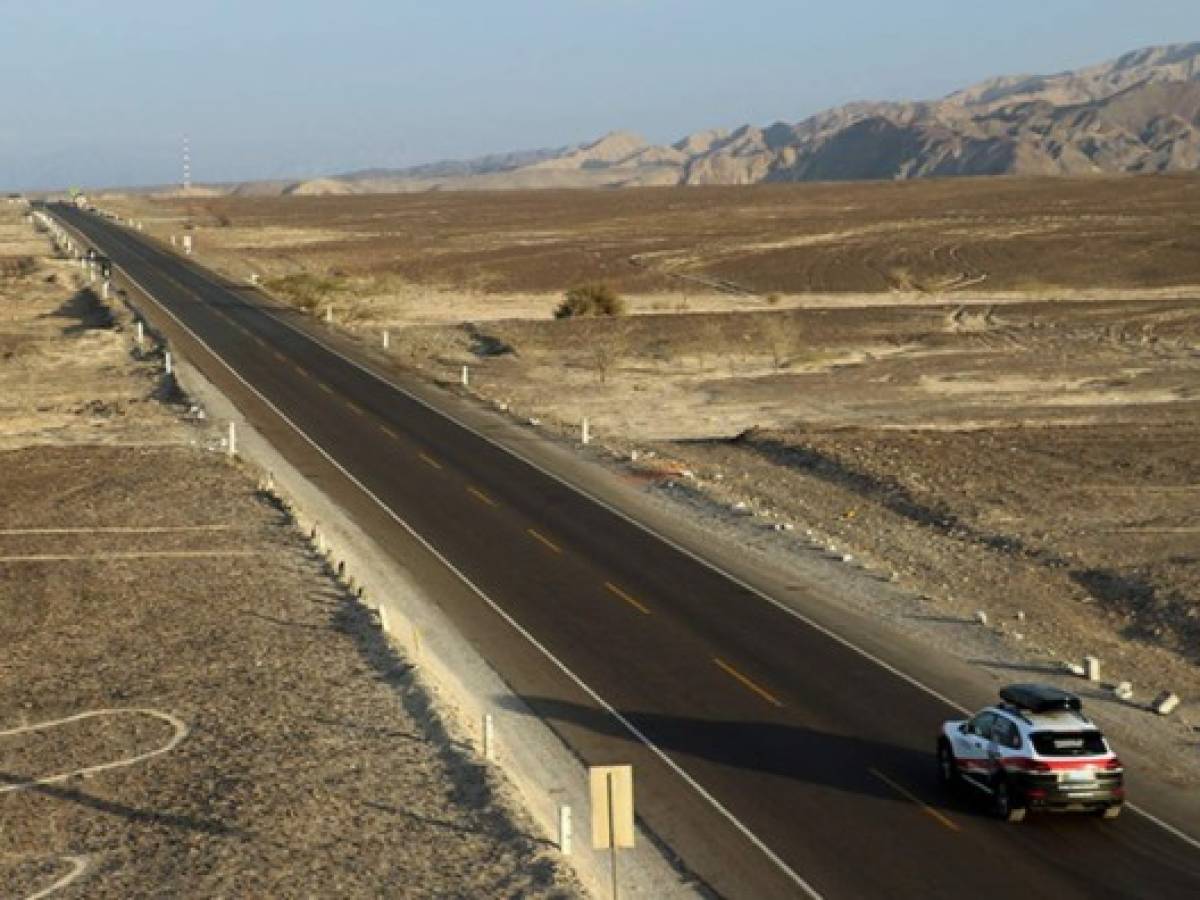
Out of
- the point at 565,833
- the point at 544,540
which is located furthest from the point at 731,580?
the point at 565,833

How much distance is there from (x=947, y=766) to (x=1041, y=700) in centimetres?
141

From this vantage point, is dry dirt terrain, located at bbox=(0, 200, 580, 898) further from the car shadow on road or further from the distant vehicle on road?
the distant vehicle on road

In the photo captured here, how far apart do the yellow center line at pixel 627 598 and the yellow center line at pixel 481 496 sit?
8.73 meters

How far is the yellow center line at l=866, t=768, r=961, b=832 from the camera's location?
20938mm

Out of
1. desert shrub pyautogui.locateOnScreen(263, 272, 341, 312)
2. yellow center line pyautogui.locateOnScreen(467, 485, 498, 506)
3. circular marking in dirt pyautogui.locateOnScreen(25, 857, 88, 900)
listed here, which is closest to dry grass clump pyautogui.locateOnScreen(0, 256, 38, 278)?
desert shrub pyautogui.locateOnScreen(263, 272, 341, 312)

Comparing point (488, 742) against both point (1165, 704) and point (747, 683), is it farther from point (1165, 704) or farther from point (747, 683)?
point (1165, 704)

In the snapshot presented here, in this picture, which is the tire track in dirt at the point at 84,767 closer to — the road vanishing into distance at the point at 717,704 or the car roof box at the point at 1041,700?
the road vanishing into distance at the point at 717,704

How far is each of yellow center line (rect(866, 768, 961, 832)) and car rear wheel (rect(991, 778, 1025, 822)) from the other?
0.58 meters

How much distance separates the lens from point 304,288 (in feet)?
324

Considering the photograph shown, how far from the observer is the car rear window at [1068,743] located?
68.3ft

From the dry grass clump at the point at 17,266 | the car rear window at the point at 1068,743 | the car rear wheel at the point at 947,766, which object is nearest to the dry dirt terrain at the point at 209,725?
the car rear wheel at the point at 947,766

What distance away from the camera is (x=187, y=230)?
166 m

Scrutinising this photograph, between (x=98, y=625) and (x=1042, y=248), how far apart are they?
292 ft

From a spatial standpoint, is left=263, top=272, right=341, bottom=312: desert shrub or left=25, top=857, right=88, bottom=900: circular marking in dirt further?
left=263, top=272, right=341, bottom=312: desert shrub
